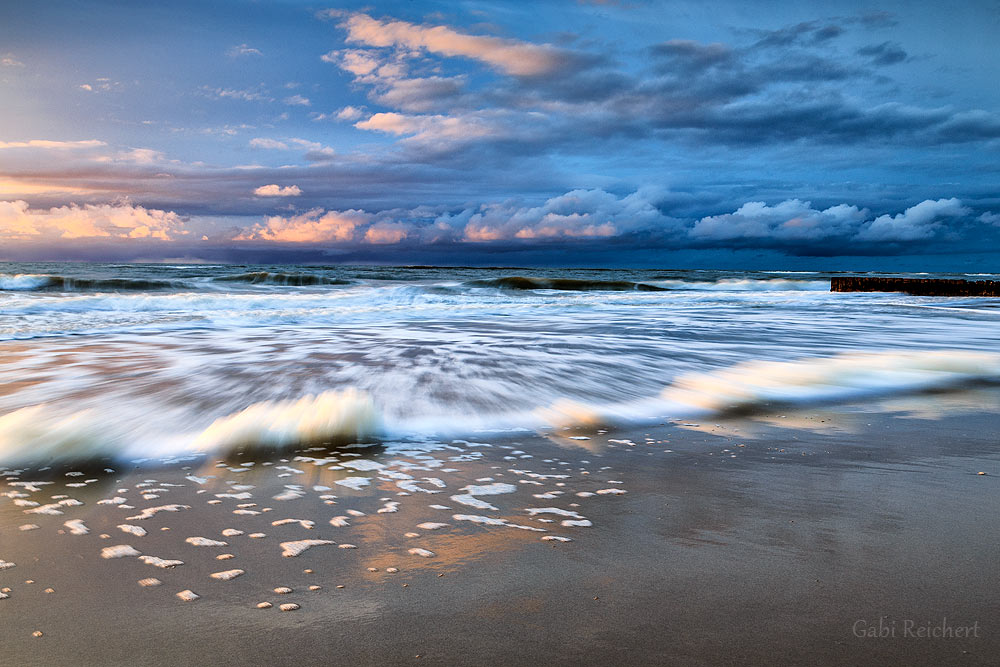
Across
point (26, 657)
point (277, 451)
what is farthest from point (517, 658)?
point (277, 451)

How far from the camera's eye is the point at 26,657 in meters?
1.35

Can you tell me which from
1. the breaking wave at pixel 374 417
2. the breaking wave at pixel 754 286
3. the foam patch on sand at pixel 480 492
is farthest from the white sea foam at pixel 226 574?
the breaking wave at pixel 754 286

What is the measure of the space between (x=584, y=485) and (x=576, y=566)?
72 cm

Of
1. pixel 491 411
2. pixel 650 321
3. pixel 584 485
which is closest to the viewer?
pixel 584 485

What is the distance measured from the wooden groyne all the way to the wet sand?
22.0 m

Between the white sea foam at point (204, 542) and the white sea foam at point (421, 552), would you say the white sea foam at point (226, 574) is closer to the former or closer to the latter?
the white sea foam at point (204, 542)

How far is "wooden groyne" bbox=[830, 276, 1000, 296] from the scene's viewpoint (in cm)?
2116

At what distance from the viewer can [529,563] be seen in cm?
180

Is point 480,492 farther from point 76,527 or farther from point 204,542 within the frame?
point 76,527

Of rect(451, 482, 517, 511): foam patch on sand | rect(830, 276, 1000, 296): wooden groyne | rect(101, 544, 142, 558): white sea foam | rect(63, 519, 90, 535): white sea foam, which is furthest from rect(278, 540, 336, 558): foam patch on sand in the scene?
rect(830, 276, 1000, 296): wooden groyne

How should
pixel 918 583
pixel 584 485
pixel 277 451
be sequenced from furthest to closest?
1. pixel 277 451
2. pixel 584 485
3. pixel 918 583

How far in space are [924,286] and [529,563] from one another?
2444cm

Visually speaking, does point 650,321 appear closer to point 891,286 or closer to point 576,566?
point 576,566

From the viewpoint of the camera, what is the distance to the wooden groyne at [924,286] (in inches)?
833
